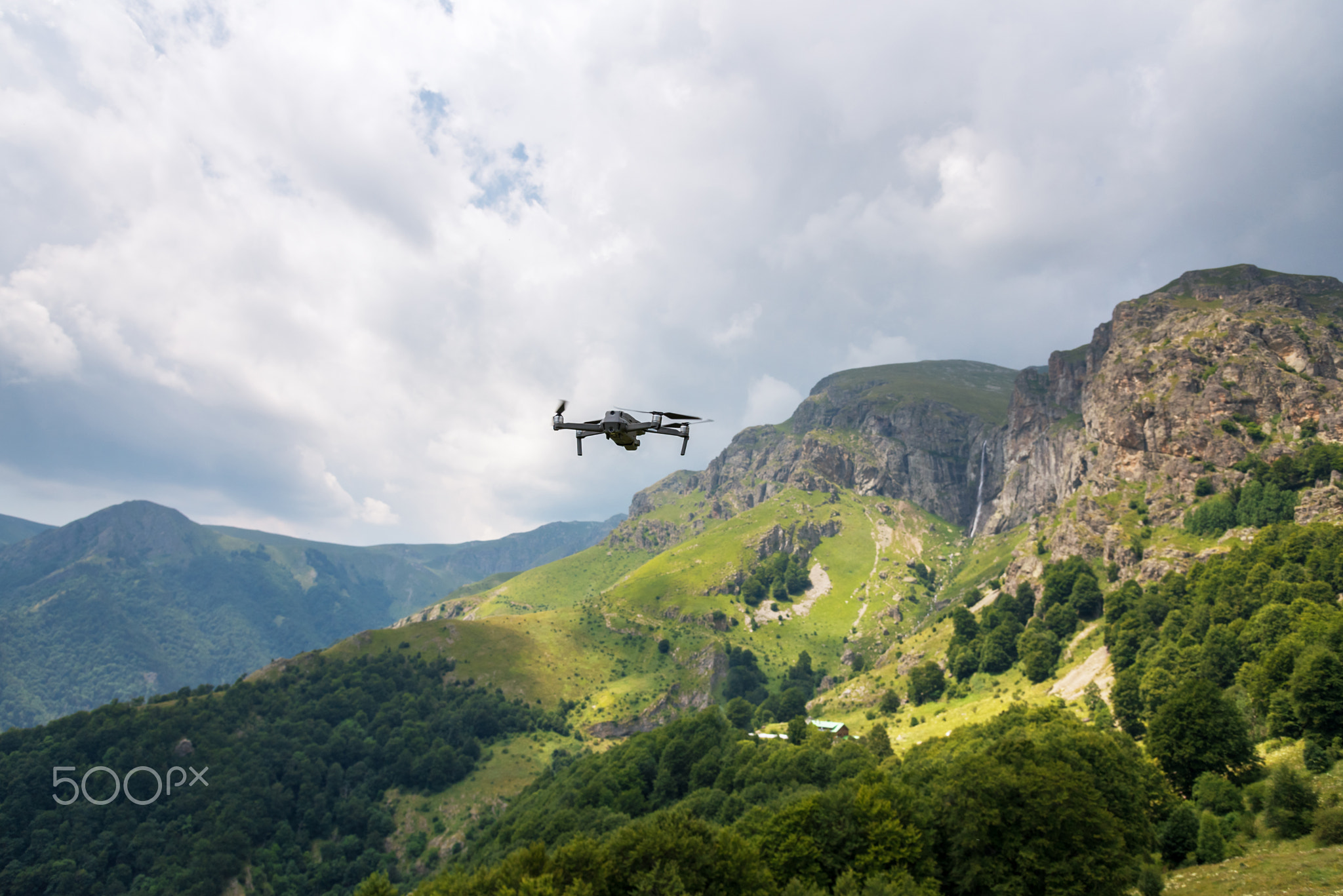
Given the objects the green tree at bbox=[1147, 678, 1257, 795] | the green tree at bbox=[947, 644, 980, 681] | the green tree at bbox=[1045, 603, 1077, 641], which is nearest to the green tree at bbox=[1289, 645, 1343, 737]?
the green tree at bbox=[1147, 678, 1257, 795]

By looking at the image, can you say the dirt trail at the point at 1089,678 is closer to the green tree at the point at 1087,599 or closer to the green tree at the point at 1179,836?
the green tree at the point at 1087,599

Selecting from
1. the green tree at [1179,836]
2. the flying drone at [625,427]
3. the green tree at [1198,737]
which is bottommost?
Answer: the green tree at [1179,836]

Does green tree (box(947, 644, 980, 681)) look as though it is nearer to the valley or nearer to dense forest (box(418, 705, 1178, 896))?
the valley

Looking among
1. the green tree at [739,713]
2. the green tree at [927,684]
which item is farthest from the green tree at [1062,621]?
the green tree at [739,713]

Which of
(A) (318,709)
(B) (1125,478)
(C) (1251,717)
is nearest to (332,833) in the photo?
(A) (318,709)

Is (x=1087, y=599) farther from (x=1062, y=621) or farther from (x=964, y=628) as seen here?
(x=964, y=628)

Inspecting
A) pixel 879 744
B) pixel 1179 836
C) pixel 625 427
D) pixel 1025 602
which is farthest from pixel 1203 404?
pixel 625 427

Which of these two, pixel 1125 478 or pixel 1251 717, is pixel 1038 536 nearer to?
pixel 1125 478
